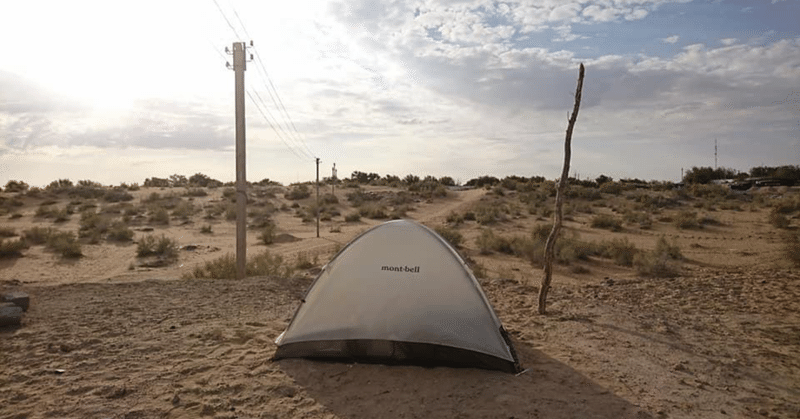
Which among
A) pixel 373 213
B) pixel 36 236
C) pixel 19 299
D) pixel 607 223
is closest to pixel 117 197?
pixel 36 236

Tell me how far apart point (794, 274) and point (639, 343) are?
7.17 metres

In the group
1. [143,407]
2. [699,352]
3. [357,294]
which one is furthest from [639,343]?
[143,407]

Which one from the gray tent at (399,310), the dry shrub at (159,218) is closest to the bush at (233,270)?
the gray tent at (399,310)

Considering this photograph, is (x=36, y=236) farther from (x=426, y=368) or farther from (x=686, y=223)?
(x=686, y=223)

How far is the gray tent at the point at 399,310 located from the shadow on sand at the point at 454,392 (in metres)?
0.17

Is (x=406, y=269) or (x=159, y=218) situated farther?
(x=159, y=218)

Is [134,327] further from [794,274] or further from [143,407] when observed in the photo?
[794,274]

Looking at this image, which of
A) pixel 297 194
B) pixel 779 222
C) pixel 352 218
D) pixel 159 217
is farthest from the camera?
pixel 297 194

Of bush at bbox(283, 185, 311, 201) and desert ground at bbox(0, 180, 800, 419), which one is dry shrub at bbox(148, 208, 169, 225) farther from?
bush at bbox(283, 185, 311, 201)

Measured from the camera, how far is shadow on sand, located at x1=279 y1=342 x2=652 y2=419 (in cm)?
502

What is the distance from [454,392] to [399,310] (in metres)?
1.15

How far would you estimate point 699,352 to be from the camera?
265 inches

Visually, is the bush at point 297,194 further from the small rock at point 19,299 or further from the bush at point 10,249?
the small rock at point 19,299

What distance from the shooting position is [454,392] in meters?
5.39
